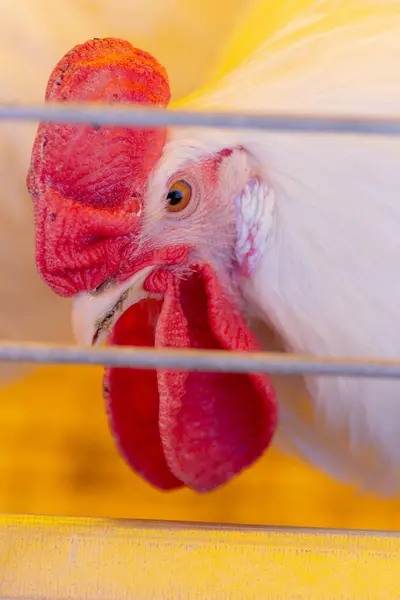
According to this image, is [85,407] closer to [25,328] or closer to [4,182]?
[25,328]

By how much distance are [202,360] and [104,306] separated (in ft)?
1.50

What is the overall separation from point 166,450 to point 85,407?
36 centimetres

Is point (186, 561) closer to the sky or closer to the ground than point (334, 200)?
closer to the ground

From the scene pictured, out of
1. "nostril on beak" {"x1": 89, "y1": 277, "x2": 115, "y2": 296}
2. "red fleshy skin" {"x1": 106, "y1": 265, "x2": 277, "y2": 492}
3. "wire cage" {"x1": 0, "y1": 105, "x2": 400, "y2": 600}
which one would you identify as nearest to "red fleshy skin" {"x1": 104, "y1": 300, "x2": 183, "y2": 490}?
"red fleshy skin" {"x1": 106, "y1": 265, "x2": 277, "y2": 492}

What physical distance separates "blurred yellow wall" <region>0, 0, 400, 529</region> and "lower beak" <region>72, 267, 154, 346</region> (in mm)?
358

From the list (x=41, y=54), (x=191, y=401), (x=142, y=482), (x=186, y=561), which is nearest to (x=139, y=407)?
(x=191, y=401)

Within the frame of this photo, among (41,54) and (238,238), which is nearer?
(238,238)

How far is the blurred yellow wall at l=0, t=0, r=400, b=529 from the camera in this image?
3.86ft

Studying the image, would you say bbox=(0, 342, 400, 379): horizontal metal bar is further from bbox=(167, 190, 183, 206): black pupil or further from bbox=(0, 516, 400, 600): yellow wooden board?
bbox=(167, 190, 183, 206): black pupil

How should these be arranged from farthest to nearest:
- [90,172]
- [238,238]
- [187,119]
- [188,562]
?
[238,238] → [90,172] → [188,562] → [187,119]

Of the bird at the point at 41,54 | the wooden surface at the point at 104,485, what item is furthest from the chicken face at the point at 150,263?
the bird at the point at 41,54

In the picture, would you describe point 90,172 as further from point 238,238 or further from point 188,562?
point 188,562

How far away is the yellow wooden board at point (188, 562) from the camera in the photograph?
57cm

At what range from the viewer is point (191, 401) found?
0.97 meters
